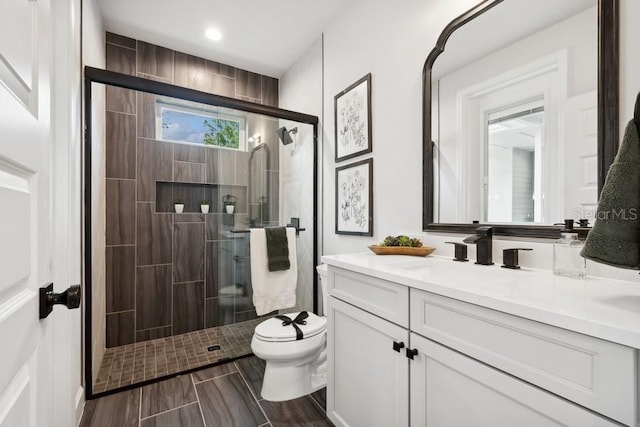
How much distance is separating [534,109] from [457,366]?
1.01 m

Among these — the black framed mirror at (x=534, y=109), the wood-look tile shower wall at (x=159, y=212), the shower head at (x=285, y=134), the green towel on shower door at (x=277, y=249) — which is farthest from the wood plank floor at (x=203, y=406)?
the shower head at (x=285, y=134)

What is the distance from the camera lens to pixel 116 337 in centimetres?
257

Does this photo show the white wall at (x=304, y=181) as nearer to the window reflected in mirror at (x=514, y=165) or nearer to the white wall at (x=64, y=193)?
Result: the white wall at (x=64, y=193)

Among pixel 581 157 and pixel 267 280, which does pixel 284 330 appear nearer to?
pixel 267 280

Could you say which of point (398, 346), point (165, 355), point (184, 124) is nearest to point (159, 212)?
point (184, 124)

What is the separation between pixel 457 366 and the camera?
0.89m

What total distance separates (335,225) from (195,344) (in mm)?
1625

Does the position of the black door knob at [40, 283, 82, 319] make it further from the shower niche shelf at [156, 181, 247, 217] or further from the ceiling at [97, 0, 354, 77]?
the ceiling at [97, 0, 354, 77]

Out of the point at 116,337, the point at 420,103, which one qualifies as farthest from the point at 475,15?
the point at 116,337

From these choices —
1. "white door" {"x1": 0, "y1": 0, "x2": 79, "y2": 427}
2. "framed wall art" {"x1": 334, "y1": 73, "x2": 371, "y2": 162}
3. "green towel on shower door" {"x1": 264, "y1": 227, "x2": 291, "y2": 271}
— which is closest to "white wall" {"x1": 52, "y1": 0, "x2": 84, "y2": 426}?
"white door" {"x1": 0, "y1": 0, "x2": 79, "y2": 427}

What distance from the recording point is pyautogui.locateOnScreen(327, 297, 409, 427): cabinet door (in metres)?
1.09

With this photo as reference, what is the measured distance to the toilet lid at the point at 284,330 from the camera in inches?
69.5

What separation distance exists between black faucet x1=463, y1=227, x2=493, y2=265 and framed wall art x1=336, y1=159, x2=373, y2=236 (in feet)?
2.57

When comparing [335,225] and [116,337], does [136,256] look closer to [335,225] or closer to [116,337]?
[116,337]
